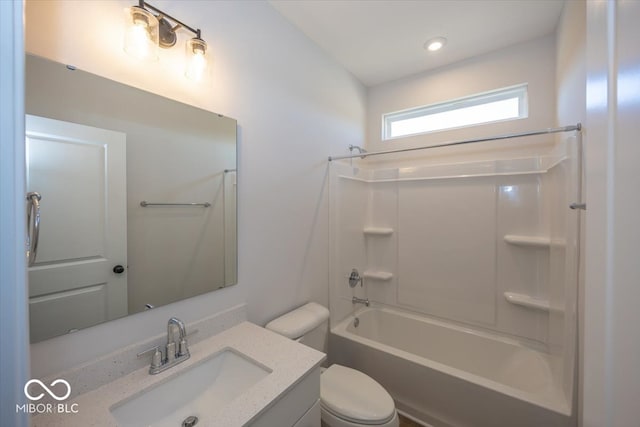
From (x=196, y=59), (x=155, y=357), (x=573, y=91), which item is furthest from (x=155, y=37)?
(x=573, y=91)

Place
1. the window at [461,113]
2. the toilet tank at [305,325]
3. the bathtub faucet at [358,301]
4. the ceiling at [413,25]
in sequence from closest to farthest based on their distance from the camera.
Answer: the toilet tank at [305,325] < the ceiling at [413,25] < the window at [461,113] < the bathtub faucet at [358,301]

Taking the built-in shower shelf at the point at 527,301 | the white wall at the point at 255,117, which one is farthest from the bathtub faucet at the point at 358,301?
the built-in shower shelf at the point at 527,301

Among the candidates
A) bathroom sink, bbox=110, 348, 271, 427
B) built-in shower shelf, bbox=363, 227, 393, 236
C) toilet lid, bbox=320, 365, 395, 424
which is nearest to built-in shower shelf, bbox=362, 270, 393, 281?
built-in shower shelf, bbox=363, 227, 393, 236

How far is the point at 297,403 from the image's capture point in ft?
3.14

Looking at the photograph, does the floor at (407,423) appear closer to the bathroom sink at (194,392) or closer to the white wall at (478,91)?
the bathroom sink at (194,392)

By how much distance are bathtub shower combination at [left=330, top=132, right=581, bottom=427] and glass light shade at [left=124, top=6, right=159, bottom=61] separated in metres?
1.41

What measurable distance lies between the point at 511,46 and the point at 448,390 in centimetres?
262

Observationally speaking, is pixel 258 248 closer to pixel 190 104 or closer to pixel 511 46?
pixel 190 104

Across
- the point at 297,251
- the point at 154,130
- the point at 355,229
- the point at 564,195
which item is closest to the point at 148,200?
the point at 154,130

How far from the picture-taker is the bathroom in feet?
1.39

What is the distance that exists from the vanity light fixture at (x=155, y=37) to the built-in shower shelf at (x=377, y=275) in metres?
2.14

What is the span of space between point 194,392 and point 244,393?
309 mm

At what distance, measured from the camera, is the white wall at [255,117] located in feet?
2.84

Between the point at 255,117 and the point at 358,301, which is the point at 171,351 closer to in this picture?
the point at 255,117
